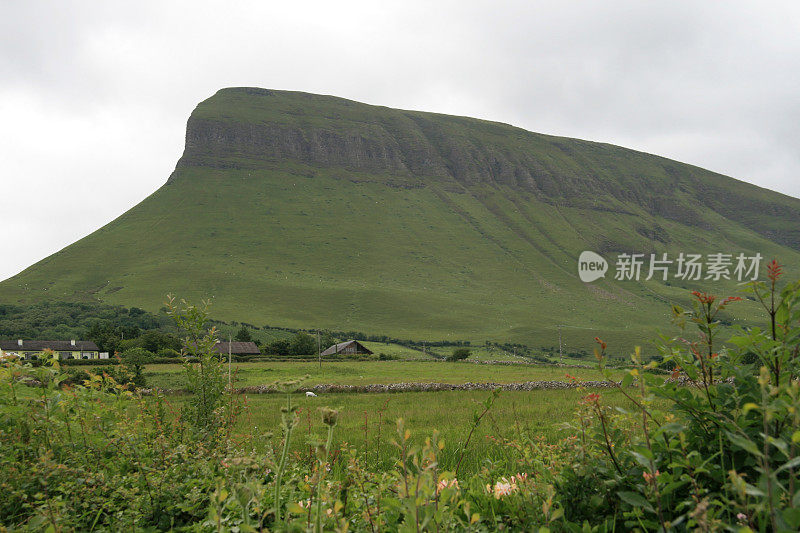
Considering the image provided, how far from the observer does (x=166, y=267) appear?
135500mm

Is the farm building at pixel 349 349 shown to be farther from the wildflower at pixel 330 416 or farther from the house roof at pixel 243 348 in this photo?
the wildflower at pixel 330 416

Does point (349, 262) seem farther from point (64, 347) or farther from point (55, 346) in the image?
point (55, 346)

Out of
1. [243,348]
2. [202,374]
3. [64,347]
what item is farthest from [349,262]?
[202,374]

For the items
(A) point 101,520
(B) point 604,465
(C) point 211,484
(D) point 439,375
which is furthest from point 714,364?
(D) point 439,375

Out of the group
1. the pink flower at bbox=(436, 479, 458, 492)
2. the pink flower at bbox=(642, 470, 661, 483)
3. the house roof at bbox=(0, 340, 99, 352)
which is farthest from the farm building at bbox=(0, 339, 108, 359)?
the pink flower at bbox=(642, 470, 661, 483)

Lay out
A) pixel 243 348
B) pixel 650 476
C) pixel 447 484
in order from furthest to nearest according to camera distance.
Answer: pixel 243 348 → pixel 447 484 → pixel 650 476

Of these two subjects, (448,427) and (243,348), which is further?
(243,348)

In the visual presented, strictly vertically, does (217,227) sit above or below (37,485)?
above

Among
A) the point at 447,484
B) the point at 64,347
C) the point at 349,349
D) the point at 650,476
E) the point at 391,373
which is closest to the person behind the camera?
the point at 650,476

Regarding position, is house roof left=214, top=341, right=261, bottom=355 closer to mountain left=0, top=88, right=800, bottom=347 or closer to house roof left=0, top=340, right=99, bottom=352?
house roof left=0, top=340, right=99, bottom=352

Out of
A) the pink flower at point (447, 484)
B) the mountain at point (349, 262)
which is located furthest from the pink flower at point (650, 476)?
the mountain at point (349, 262)

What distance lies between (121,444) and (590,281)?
170452mm

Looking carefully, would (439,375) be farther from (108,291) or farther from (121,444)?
(108,291)

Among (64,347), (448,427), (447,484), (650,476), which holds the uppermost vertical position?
(650,476)
